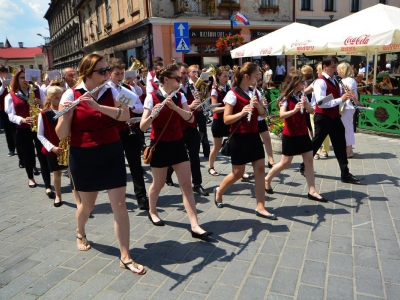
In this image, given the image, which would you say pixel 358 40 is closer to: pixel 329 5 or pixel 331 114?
pixel 331 114

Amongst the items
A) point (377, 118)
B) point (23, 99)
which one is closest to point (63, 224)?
point (23, 99)

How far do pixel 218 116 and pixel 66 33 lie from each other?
4768 centimetres

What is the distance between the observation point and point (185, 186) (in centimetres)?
388

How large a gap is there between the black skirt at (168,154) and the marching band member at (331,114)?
2451 mm

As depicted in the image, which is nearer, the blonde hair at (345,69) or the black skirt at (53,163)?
the black skirt at (53,163)

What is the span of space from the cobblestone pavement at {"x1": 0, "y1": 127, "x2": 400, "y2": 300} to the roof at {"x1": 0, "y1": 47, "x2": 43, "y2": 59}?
93732 mm

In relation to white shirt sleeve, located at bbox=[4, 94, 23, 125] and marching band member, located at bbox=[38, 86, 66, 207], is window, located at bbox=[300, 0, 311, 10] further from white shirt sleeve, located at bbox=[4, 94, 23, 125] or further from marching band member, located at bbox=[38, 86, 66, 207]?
marching band member, located at bbox=[38, 86, 66, 207]

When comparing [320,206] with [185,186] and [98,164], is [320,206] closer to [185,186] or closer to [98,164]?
[185,186]

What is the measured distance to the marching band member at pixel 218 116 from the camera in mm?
6023

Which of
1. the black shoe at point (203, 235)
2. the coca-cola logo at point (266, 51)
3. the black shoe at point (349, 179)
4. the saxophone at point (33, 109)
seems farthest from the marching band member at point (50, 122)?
the coca-cola logo at point (266, 51)

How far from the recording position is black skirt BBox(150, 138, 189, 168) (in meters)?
3.91

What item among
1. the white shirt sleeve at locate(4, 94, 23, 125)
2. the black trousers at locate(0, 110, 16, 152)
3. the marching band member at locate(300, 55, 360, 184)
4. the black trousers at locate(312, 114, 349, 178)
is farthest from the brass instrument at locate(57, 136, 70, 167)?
the black trousers at locate(0, 110, 16, 152)

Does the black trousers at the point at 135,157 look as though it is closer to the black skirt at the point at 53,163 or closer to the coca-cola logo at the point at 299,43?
the black skirt at the point at 53,163

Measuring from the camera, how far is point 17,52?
3469 inches
